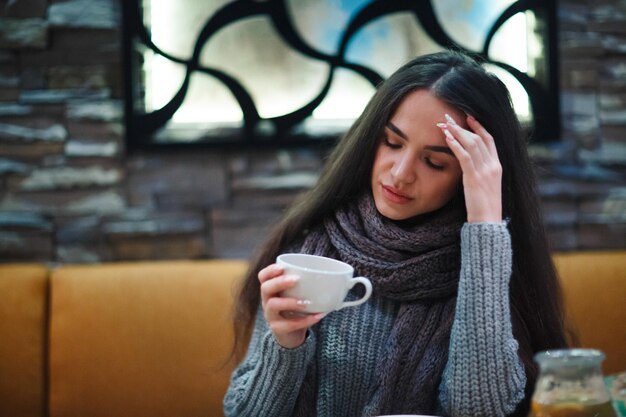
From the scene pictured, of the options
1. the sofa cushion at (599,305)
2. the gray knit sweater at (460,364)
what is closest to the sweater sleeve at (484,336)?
the gray knit sweater at (460,364)

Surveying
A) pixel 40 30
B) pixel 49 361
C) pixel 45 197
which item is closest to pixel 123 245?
pixel 45 197

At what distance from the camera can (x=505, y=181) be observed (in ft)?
4.21

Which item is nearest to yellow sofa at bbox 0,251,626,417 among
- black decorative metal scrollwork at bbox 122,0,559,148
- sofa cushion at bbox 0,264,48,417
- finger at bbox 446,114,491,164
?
sofa cushion at bbox 0,264,48,417

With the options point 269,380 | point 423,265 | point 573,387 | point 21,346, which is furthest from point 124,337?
point 573,387

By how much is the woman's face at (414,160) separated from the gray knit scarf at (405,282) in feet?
0.19

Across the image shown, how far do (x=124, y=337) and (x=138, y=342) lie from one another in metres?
0.03

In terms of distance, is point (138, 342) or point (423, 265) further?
point (138, 342)

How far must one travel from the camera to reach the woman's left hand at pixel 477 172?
3.74 ft

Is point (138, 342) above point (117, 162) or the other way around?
the other way around

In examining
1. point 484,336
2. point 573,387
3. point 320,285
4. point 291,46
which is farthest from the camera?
point 291,46

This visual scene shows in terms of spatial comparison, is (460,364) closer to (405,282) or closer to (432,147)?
(405,282)

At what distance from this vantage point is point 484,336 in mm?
1096

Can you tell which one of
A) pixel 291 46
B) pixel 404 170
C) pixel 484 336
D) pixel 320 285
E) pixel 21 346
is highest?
pixel 291 46

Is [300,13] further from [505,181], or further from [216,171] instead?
[505,181]
